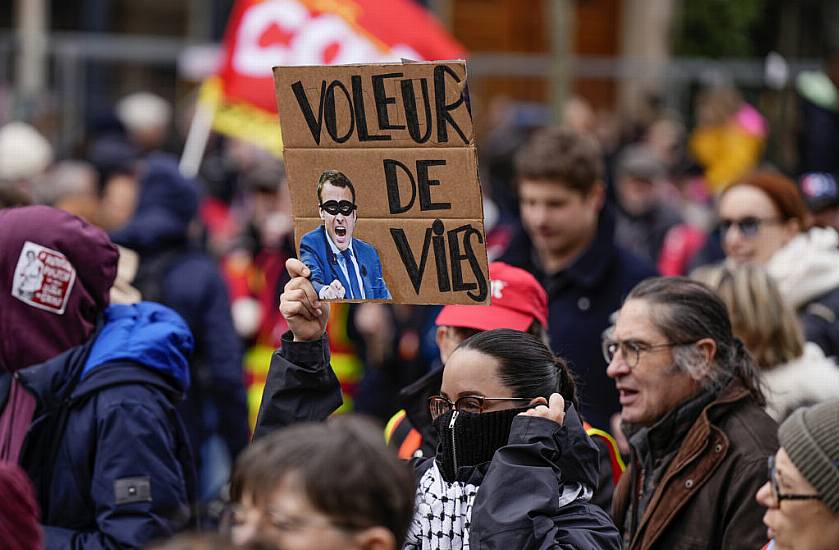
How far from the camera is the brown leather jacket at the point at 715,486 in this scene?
153 inches

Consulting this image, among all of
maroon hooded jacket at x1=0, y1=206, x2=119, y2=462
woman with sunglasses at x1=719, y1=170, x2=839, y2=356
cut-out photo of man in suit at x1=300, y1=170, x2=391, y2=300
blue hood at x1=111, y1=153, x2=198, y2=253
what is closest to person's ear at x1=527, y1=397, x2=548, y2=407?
cut-out photo of man in suit at x1=300, y1=170, x2=391, y2=300

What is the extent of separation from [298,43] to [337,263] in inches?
215

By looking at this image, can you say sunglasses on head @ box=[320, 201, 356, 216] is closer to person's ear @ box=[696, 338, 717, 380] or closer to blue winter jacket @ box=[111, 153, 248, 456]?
person's ear @ box=[696, 338, 717, 380]

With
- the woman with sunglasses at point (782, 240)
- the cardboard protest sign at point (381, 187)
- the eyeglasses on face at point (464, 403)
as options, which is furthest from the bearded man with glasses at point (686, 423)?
the woman with sunglasses at point (782, 240)

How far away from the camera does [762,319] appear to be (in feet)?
16.3

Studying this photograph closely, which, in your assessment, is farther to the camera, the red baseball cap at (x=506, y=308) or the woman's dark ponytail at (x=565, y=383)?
the red baseball cap at (x=506, y=308)

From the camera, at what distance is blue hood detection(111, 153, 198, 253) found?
677 cm

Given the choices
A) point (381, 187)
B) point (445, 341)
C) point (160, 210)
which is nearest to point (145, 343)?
point (381, 187)

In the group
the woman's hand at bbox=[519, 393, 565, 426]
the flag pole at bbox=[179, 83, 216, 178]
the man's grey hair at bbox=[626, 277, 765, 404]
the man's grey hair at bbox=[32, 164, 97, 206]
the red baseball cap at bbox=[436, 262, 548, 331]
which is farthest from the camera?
the flag pole at bbox=[179, 83, 216, 178]

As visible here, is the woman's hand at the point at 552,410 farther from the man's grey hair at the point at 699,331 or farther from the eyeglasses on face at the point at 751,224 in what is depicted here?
the eyeglasses on face at the point at 751,224

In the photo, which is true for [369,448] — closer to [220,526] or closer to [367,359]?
[220,526]

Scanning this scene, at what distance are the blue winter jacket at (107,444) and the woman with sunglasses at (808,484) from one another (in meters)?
1.57

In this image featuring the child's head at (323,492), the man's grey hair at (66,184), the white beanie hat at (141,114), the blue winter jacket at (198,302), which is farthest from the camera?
the white beanie hat at (141,114)

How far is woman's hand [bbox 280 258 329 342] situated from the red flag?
4954 mm
